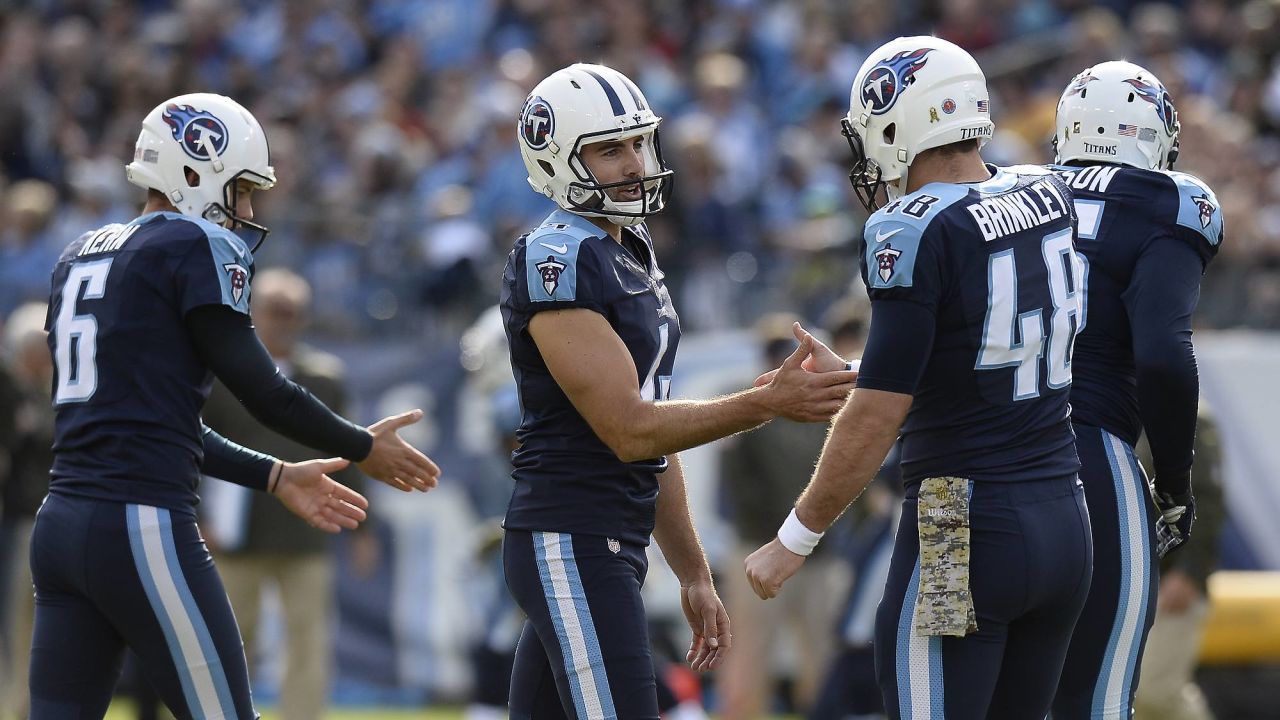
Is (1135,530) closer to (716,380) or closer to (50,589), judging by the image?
(50,589)

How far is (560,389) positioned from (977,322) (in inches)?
41.6

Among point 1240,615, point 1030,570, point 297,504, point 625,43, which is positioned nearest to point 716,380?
point 1240,615

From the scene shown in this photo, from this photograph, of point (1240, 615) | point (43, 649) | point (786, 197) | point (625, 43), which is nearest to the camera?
point (43, 649)

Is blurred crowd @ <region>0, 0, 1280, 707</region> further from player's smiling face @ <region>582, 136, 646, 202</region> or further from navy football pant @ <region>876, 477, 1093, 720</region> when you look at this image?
navy football pant @ <region>876, 477, 1093, 720</region>

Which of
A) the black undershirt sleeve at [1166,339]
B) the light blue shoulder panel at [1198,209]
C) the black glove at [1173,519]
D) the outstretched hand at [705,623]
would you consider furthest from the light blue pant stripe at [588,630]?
the light blue shoulder panel at [1198,209]

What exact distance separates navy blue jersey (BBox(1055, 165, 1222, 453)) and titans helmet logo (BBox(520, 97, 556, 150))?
61.5 inches

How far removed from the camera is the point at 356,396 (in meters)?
10.4

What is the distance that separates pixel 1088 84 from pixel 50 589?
10.8 feet

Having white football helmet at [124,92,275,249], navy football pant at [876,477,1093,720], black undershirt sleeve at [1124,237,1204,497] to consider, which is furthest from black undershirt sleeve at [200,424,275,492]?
black undershirt sleeve at [1124,237,1204,497]

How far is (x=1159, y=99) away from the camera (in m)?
5.00

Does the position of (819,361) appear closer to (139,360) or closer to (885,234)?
(885,234)

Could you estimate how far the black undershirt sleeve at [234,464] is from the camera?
516cm

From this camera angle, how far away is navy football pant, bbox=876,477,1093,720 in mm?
4176

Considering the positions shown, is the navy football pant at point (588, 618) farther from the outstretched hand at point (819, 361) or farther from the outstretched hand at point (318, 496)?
the outstretched hand at point (318, 496)
